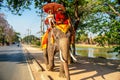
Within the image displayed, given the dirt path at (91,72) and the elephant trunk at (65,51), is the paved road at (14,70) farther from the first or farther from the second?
the elephant trunk at (65,51)

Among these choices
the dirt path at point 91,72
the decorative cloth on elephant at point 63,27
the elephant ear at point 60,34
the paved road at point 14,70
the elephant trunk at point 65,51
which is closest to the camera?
the elephant trunk at point 65,51

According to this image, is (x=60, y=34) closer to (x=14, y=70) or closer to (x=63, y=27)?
(x=63, y=27)

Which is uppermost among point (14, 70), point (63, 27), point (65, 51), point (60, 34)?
point (63, 27)

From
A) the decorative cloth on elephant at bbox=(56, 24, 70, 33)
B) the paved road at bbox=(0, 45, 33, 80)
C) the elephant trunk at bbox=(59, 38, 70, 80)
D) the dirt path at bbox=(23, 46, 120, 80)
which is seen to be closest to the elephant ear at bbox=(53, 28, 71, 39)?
the decorative cloth on elephant at bbox=(56, 24, 70, 33)

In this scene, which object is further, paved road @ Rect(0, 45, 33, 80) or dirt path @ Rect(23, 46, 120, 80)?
paved road @ Rect(0, 45, 33, 80)

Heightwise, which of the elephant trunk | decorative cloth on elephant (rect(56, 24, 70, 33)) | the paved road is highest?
decorative cloth on elephant (rect(56, 24, 70, 33))

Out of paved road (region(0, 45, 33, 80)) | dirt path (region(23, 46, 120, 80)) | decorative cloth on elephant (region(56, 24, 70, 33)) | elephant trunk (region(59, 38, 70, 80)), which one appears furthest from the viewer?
paved road (region(0, 45, 33, 80))

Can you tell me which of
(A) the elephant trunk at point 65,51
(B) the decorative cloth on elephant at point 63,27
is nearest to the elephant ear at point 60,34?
(B) the decorative cloth on elephant at point 63,27

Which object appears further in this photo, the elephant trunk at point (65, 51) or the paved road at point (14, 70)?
the paved road at point (14, 70)

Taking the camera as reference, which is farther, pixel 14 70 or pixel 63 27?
pixel 14 70

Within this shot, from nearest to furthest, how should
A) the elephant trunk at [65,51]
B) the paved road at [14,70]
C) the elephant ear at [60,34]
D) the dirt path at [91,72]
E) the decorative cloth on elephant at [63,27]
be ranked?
1. the elephant trunk at [65,51]
2. the elephant ear at [60,34]
3. the decorative cloth on elephant at [63,27]
4. the dirt path at [91,72]
5. the paved road at [14,70]

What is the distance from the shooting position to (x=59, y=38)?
11289 mm

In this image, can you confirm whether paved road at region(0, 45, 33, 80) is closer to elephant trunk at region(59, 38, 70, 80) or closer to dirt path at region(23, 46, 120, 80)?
dirt path at region(23, 46, 120, 80)

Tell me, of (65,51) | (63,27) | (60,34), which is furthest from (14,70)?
(65,51)
